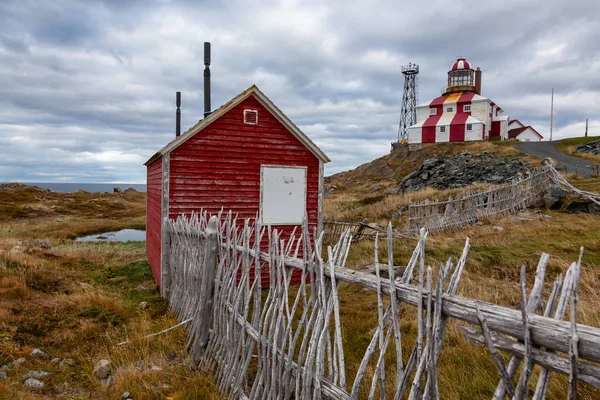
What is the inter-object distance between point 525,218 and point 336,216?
10.5m

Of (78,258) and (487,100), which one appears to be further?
(487,100)

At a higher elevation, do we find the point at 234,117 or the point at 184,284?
the point at 234,117

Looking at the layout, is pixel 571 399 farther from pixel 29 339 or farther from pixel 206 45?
pixel 206 45

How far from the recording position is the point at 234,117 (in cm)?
993

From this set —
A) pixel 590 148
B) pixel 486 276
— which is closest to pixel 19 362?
pixel 486 276

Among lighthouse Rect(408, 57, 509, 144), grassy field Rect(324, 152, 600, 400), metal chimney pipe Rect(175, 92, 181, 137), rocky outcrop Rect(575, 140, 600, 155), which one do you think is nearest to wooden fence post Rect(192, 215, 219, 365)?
grassy field Rect(324, 152, 600, 400)

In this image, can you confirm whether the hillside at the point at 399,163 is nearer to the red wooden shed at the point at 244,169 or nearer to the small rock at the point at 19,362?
the red wooden shed at the point at 244,169

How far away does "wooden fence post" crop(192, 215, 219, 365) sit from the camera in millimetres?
5074

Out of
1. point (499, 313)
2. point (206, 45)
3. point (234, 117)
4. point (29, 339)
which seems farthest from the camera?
point (206, 45)

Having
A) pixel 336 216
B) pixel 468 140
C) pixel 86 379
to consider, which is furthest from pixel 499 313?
pixel 468 140

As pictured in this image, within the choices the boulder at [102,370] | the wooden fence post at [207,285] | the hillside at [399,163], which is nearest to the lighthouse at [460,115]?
the hillside at [399,163]

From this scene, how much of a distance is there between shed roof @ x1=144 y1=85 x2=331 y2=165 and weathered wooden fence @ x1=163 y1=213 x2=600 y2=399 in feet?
9.69

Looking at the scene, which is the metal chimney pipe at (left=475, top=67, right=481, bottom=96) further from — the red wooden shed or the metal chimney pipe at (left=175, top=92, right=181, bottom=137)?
the red wooden shed

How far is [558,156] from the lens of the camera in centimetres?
3309
